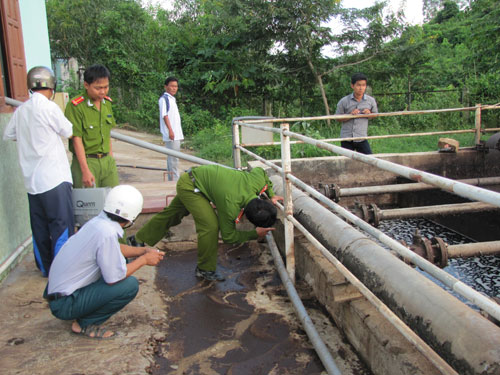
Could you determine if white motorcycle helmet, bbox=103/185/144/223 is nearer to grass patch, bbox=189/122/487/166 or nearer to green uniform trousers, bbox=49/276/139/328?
green uniform trousers, bbox=49/276/139/328

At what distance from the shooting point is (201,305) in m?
3.51

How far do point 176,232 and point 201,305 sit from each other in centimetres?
158

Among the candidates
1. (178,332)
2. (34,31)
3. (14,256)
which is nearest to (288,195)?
(178,332)

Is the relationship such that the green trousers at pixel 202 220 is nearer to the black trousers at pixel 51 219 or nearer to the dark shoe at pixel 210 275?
the dark shoe at pixel 210 275

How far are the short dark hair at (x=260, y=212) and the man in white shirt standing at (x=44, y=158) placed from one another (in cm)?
144

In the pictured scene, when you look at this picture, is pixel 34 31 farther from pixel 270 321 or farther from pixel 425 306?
pixel 425 306

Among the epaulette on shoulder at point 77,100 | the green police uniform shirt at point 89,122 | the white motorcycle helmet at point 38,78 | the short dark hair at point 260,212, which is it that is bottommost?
the short dark hair at point 260,212

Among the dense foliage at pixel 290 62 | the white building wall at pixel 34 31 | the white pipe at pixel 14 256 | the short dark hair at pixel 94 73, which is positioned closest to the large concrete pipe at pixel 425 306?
the short dark hair at pixel 94 73

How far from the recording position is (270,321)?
3221 mm

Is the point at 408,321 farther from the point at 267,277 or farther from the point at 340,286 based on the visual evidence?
the point at 267,277

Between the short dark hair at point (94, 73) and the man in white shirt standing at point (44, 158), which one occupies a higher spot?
the short dark hair at point (94, 73)

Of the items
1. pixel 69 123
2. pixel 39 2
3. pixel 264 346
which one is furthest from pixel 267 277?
pixel 39 2

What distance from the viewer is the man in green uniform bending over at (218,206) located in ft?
11.5

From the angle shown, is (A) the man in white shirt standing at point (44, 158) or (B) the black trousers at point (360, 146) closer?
(A) the man in white shirt standing at point (44, 158)
